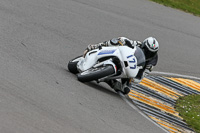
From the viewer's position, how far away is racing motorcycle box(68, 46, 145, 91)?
912 centimetres

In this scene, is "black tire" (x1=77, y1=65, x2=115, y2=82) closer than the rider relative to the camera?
Yes

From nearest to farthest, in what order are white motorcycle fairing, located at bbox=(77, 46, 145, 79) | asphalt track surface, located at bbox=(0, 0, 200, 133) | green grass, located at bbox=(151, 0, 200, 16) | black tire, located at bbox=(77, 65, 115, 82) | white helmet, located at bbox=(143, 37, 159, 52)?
1. asphalt track surface, located at bbox=(0, 0, 200, 133)
2. black tire, located at bbox=(77, 65, 115, 82)
3. white motorcycle fairing, located at bbox=(77, 46, 145, 79)
4. white helmet, located at bbox=(143, 37, 159, 52)
5. green grass, located at bbox=(151, 0, 200, 16)

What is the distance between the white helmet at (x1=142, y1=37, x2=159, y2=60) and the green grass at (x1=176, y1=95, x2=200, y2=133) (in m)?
1.38

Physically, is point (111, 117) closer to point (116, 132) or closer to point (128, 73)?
point (116, 132)

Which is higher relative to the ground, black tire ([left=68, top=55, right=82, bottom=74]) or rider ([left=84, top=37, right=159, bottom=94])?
rider ([left=84, top=37, right=159, bottom=94])

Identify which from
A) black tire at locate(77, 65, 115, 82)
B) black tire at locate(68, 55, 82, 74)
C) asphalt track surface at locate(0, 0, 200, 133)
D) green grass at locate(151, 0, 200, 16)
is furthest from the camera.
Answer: green grass at locate(151, 0, 200, 16)

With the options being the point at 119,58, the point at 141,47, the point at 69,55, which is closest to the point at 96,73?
the point at 119,58

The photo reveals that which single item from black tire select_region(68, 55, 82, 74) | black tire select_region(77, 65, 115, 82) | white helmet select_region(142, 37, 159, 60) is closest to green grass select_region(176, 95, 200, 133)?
white helmet select_region(142, 37, 159, 60)

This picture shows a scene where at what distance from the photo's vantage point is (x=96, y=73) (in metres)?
9.03

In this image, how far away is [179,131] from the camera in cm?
896

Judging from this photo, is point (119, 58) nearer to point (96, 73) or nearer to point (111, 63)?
point (111, 63)

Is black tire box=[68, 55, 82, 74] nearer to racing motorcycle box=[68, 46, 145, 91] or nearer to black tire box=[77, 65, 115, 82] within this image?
racing motorcycle box=[68, 46, 145, 91]

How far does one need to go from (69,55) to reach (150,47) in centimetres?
235

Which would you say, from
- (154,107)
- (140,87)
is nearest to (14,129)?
(154,107)
